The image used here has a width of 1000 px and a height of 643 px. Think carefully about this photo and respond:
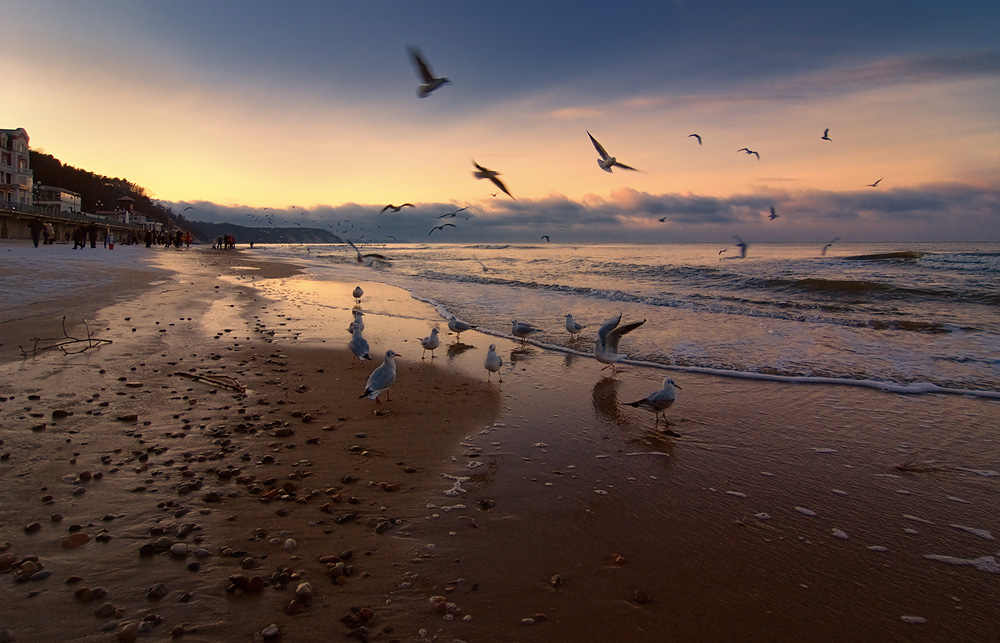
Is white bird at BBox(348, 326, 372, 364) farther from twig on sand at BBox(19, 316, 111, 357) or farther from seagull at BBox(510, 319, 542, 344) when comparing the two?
twig on sand at BBox(19, 316, 111, 357)

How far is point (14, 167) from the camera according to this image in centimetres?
6438

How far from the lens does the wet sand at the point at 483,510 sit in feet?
9.50

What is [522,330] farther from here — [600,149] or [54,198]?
[54,198]

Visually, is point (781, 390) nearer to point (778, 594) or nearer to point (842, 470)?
point (842, 470)

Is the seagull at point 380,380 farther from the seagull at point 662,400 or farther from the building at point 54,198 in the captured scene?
the building at point 54,198

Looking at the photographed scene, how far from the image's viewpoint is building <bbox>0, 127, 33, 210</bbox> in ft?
206

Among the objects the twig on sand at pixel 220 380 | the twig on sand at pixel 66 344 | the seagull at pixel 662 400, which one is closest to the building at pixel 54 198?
the twig on sand at pixel 66 344

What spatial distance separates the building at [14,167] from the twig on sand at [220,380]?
249 ft

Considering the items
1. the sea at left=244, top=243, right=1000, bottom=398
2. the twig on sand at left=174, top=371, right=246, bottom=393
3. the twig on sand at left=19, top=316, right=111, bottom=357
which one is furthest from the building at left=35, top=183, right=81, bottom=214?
the twig on sand at left=174, top=371, right=246, bottom=393

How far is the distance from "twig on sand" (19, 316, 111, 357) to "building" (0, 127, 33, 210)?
73.0m

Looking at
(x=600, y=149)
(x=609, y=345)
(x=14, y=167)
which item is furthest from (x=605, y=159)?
(x=14, y=167)

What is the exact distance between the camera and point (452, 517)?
3.91 m

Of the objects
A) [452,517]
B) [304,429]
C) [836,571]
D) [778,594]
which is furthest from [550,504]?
[304,429]

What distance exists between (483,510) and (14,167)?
8745 cm
